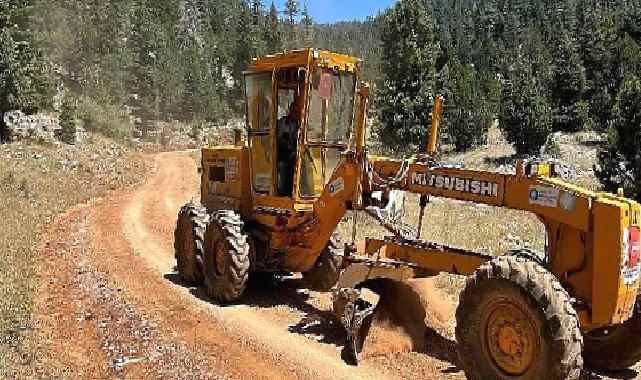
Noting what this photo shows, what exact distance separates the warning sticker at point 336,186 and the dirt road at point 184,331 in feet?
5.56

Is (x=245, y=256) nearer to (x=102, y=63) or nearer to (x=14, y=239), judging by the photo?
(x=14, y=239)

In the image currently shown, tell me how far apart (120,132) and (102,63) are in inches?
647

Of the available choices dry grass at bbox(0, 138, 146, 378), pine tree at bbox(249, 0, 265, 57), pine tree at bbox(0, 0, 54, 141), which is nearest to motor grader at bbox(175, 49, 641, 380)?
dry grass at bbox(0, 138, 146, 378)

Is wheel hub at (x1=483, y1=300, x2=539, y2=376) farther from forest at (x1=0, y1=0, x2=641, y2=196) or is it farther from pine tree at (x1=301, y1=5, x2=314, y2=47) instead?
pine tree at (x1=301, y1=5, x2=314, y2=47)

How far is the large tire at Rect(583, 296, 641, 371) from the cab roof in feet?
16.8

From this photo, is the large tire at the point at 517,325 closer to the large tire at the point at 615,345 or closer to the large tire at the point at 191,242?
the large tire at the point at 615,345

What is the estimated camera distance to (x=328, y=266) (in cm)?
1080

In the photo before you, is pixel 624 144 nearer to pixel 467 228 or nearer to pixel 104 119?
pixel 467 228

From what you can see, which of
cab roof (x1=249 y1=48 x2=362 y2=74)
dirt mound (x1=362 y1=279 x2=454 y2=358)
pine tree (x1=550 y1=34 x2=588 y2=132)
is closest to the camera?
dirt mound (x1=362 y1=279 x2=454 y2=358)

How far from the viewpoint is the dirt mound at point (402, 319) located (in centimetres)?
791

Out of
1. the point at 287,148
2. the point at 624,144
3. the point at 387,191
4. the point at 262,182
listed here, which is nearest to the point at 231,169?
the point at 262,182

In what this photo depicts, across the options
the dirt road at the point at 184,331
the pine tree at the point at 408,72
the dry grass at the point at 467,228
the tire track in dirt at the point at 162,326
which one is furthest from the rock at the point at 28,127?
the dry grass at the point at 467,228

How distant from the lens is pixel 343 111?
10289mm

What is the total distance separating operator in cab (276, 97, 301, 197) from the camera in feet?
33.4
